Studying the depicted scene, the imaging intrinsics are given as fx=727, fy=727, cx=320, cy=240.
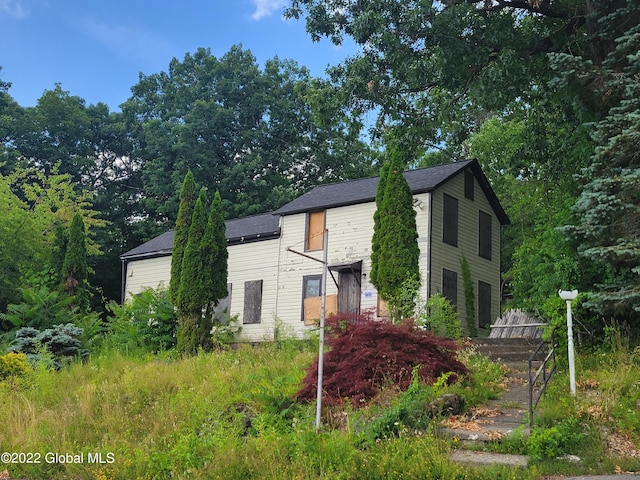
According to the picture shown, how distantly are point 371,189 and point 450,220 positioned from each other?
298 cm

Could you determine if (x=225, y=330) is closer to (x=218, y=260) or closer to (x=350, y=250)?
(x=218, y=260)

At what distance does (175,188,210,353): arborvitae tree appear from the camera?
20781 millimetres

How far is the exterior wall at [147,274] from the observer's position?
28828 millimetres

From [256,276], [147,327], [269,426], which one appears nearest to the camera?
[269,426]

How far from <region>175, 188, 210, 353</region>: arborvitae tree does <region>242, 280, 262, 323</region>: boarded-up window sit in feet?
13.9

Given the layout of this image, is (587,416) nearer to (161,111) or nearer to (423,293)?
(423,293)

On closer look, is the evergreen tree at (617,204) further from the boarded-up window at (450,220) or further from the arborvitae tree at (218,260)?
the arborvitae tree at (218,260)

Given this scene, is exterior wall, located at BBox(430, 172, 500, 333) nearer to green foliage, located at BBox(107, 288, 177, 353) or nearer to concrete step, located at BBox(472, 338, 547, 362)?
concrete step, located at BBox(472, 338, 547, 362)

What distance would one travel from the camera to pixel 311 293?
2419cm

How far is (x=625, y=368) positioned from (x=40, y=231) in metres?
22.9

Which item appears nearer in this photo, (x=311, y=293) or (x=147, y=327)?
(x=147, y=327)

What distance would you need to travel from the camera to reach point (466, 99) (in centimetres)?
2006

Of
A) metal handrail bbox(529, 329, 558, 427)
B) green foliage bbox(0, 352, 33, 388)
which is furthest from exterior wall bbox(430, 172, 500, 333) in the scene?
green foliage bbox(0, 352, 33, 388)

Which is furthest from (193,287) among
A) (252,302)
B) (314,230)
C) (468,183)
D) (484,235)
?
(484,235)
